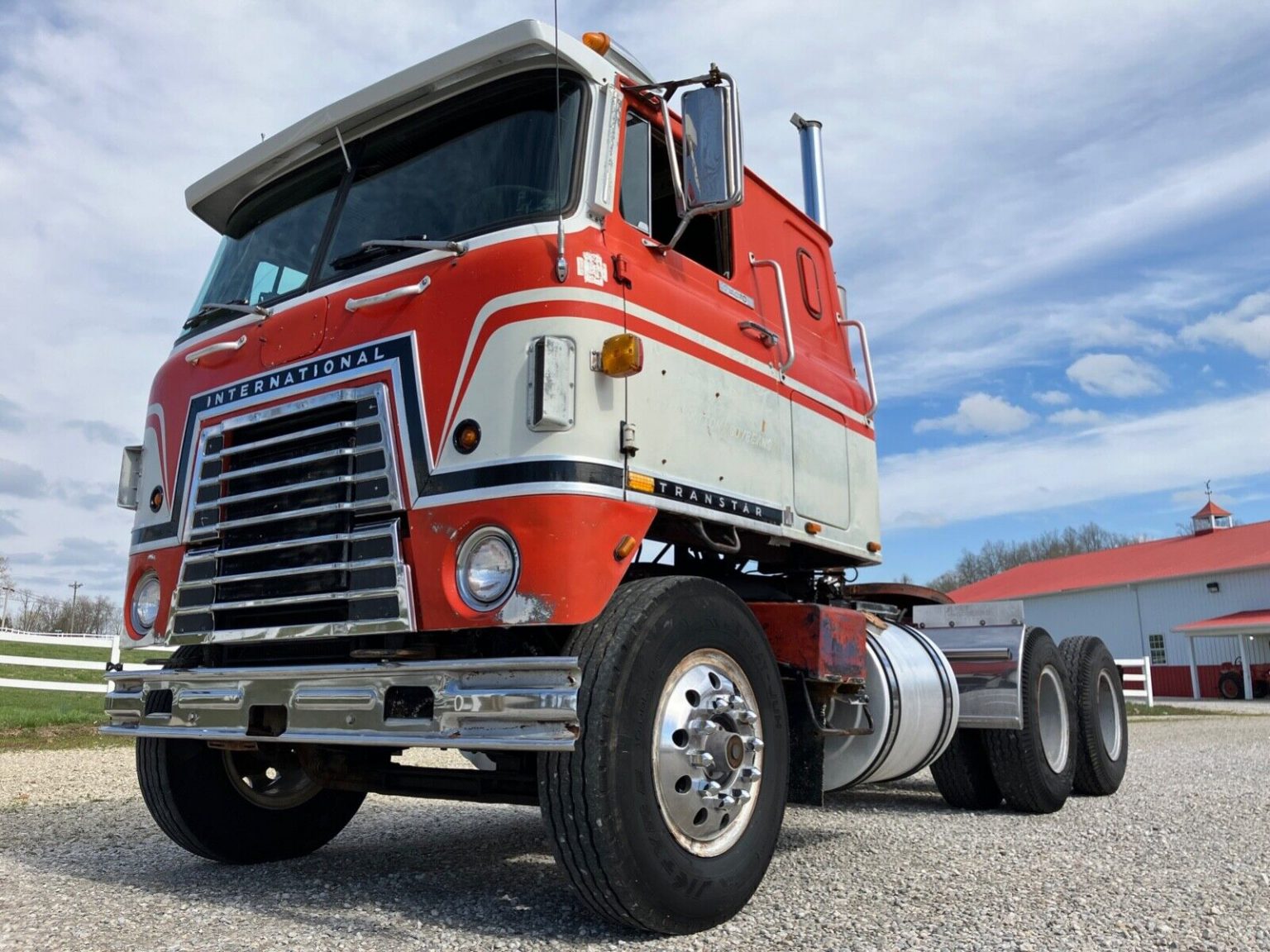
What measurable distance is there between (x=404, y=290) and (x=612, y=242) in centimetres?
84

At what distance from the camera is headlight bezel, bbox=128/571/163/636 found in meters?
4.65

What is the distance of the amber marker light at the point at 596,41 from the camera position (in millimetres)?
4422

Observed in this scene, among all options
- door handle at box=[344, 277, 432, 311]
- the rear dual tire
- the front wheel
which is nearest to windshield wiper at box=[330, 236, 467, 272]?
door handle at box=[344, 277, 432, 311]

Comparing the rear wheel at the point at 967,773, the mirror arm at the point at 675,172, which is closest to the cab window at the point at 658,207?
the mirror arm at the point at 675,172

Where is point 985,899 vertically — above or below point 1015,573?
below

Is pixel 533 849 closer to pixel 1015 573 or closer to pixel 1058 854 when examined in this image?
pixel 1058 854

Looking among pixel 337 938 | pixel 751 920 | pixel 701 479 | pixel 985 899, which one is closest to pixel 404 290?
pixel 701 479

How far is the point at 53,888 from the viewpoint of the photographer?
4.56 meters

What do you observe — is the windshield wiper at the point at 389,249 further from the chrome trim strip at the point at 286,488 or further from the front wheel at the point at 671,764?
the front wheel at the point at 671,764

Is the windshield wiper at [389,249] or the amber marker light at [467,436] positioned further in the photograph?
the windshield wiper at [389,249]

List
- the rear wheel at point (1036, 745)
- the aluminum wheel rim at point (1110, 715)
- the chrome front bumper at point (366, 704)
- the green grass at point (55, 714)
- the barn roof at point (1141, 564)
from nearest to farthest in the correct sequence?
the chrome front bumper at point (366, 704)
the rear wheel at point (1036, 745)
the aluminum wheel rim at point (1110, 715)
the green grass at point (55, 714)
the barn roof at point (1141, 564)

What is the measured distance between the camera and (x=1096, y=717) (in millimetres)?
7773

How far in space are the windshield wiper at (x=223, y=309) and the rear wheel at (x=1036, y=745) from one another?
5088 millimetres

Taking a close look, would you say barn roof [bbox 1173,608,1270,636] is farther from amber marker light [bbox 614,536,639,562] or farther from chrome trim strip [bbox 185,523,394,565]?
chrome trim strip [bbox 185,523,394,565]
